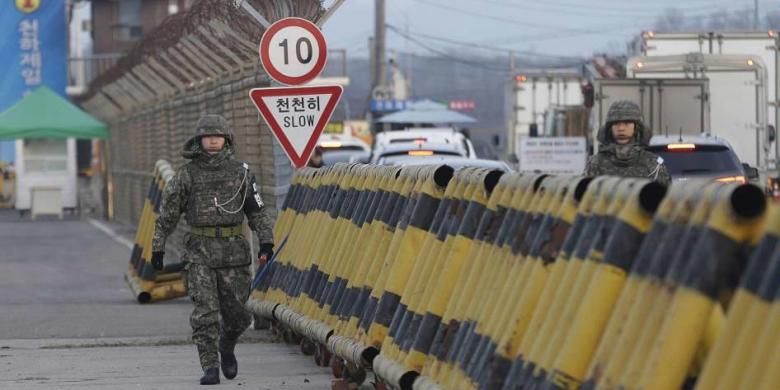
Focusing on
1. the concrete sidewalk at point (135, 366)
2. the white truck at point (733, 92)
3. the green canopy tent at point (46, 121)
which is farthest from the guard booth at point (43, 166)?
the concrete sidewalk at point (135, 366)

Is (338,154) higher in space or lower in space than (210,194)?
higher

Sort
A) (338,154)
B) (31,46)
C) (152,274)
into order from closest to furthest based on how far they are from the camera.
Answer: (152,274)
(338,154)
(31,46)

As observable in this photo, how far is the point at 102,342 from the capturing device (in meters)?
14.5

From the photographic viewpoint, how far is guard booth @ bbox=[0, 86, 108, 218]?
125 feet

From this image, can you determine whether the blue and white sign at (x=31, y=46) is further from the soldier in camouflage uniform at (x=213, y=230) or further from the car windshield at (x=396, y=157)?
the soldier in camouflage uniform at (x=213, y=230)

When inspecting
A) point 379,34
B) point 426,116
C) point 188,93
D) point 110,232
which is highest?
point 379,34

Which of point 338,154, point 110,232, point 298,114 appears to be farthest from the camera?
point 338,154

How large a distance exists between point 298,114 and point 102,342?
7.79 ft

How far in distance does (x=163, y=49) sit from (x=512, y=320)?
1964 cm

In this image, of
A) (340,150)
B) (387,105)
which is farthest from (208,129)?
(387,105)

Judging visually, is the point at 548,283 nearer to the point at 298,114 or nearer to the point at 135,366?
the point at 135,366

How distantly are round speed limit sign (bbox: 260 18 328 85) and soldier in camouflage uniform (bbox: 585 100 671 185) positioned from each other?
10.3 feet

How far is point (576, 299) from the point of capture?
6664 mm

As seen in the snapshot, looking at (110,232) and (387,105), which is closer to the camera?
(110,232)
